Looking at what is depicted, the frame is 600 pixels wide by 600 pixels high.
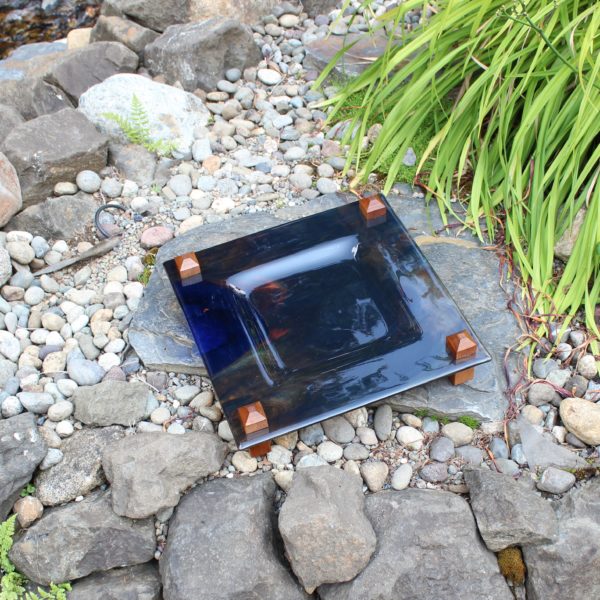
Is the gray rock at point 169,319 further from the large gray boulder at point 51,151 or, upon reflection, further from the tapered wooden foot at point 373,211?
the large gray boulder at point 51,151

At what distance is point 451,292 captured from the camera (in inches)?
103

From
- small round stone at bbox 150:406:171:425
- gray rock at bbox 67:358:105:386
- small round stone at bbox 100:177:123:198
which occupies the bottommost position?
small round stone at bbox 150:406:171:425

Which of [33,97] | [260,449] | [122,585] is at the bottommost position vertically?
[122,585]

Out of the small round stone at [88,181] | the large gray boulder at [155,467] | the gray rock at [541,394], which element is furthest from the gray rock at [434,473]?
the small round stone at [88,181]

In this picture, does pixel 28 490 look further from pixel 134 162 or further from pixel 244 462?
pixel 134 162

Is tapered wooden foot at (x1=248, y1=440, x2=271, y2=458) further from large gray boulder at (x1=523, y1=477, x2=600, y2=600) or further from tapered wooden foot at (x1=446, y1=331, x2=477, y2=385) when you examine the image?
large gray boulder at (x1=523, y1=477, x2=600, y2=600)

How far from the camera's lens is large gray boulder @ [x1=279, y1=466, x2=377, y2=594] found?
6.49 feet

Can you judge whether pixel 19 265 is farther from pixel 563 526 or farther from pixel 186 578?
pixel 563 526

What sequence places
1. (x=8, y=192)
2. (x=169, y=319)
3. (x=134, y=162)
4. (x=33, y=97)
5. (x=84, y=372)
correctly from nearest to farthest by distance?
(x=84, y=372)
(x=169, y=319)
(x=8, y=192)
(x=134, y=162)
(x=33, y=97)

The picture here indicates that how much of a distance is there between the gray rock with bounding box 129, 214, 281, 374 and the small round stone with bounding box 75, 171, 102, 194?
1.56 ft

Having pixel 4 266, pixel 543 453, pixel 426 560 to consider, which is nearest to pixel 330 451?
pixel 426 560

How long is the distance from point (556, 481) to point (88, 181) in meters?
2.06

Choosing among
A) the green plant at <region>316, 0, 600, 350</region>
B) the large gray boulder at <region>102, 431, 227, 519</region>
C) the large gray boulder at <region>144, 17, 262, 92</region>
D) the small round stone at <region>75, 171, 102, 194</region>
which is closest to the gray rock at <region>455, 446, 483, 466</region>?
the green plant at <region>316, 0, 600, 350</region>

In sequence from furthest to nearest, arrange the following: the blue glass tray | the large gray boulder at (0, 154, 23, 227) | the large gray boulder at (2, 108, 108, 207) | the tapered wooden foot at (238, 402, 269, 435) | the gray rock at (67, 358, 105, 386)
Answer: the large gray boulder at (2, 108, 108, 207) → the large gray boulder at (0, 154, 23, 227) → the gray rock at (67, 358, 105, 386) → the blue glass tray → the tapered wooden foot at (238, 402, 269, 435)
